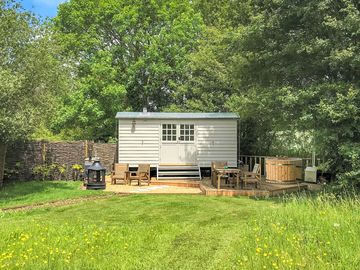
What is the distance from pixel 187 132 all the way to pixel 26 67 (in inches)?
259

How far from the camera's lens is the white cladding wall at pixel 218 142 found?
14.7 metres

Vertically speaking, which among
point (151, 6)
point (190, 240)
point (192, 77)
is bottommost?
point (190, 240)

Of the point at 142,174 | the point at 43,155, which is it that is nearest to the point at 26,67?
the point at 43,155

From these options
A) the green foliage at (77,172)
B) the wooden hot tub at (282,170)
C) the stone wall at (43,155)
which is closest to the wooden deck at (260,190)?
Result: the wooden hot tub at (282,170)

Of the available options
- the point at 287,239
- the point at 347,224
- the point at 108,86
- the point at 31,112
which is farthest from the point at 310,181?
the point at 108,86

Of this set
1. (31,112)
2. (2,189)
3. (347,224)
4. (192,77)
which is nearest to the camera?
(347,224)

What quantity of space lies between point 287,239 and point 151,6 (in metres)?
21.1

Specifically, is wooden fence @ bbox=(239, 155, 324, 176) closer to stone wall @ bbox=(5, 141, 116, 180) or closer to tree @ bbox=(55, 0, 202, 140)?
stone wall @ bbox=(5, 141, 116, 180)

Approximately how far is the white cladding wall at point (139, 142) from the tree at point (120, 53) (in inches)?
263

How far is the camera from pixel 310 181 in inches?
504

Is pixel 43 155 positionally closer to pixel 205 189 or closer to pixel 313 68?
pixel 205 189

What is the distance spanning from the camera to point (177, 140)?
583 inches

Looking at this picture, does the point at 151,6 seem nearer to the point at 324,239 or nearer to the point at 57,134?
the point at 57,134

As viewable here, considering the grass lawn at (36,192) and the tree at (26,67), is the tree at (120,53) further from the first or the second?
the tree at (26,67)
